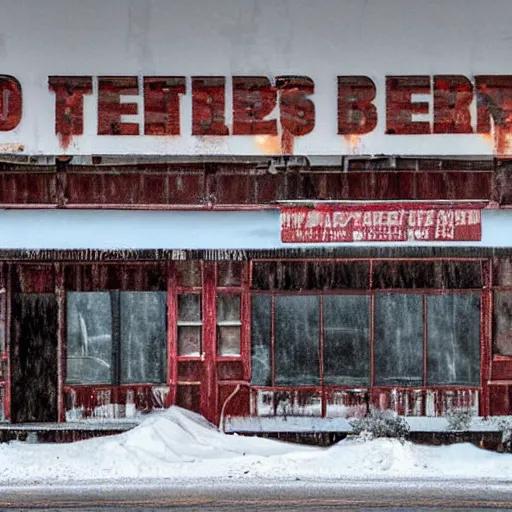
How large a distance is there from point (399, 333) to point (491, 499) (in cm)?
523

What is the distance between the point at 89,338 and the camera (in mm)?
20750

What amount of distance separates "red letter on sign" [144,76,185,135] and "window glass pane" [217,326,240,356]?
11.6 feet

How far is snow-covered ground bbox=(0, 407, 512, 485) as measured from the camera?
17609 mm

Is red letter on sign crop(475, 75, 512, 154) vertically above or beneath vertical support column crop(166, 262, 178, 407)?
above

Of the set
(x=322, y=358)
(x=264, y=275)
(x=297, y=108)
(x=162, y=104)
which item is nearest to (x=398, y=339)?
(x=322, y=358)

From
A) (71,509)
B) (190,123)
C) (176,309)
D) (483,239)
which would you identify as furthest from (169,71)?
(71,509)

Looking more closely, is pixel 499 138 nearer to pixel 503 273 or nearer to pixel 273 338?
pixel 503 273

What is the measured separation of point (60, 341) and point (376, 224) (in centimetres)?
578

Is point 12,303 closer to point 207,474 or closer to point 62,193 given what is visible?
point 62,193

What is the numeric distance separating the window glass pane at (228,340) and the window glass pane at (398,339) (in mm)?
2422

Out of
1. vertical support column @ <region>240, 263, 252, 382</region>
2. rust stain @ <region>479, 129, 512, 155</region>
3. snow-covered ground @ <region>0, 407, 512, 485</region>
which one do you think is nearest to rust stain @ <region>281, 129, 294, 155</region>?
vertical support column @ <region>240, 263, 252, 382</region>

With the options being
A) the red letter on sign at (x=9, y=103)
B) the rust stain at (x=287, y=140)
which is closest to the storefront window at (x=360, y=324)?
the rust stain at (x=287, y=140)

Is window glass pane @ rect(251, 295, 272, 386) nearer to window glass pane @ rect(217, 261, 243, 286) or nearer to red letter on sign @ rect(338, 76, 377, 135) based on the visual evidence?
window glass pane @ rect(217, 261, 243, 286)

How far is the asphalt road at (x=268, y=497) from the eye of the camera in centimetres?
1530
